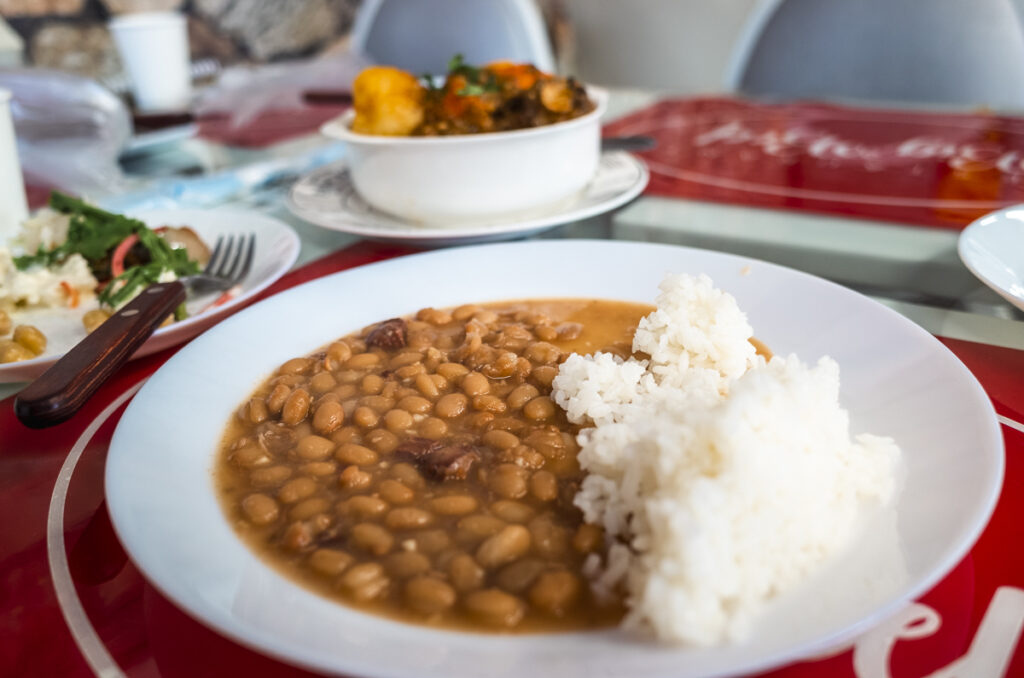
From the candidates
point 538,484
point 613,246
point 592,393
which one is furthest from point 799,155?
point 538,484

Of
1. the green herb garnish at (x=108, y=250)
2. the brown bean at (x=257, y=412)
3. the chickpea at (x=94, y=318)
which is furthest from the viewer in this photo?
the green herb garnish at (x=108, y=250)

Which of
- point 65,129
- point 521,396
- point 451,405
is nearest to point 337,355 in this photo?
point 451,405

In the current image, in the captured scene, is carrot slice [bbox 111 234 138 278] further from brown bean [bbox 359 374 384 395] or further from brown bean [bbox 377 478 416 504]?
brown bean [bbox 377 478 416 504]

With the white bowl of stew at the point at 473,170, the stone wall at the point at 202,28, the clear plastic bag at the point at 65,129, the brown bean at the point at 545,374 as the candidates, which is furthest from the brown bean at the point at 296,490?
the stone wall at the point at 202,28

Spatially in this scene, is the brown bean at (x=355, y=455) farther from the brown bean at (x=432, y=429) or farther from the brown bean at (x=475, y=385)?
the brown bean at (x=475, y=385)

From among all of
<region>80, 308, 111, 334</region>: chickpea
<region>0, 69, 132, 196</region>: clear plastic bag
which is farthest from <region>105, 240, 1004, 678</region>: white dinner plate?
<region>0, 69, 132, 196</region>: clear plastic bag

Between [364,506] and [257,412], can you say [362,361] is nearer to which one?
[257,412]
